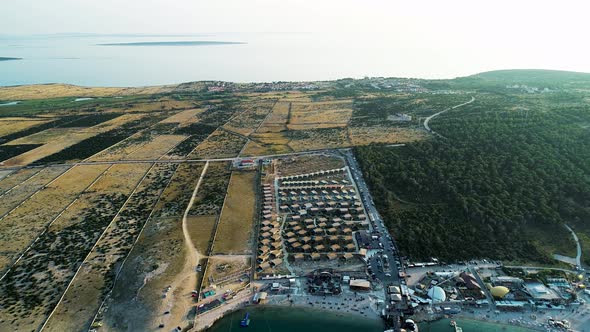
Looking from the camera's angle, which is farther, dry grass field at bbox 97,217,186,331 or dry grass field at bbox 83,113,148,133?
dry grass field at bbox 83,113,148,133

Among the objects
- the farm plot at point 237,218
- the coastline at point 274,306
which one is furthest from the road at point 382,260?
the farm plot at point 237,218

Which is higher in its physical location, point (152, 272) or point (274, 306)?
point (152, 272)

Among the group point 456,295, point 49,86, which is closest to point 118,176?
point 456,295

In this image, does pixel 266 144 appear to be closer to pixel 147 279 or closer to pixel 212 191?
pixel 212 191

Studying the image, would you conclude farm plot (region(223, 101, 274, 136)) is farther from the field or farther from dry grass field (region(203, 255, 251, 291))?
dry grass field (region(203, 255, 251, 291))

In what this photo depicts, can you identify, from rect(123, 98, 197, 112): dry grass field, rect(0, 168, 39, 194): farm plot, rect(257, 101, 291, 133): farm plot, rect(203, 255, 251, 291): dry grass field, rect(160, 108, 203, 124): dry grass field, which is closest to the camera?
rect(203, 255, 251, 291): dry grass field

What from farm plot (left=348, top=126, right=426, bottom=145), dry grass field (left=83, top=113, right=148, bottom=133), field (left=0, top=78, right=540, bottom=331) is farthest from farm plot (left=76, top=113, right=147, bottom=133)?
farm plot (left=348, top=126, right=426, bottom=145)

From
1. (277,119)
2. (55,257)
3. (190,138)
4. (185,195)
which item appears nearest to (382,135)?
(277,119)
